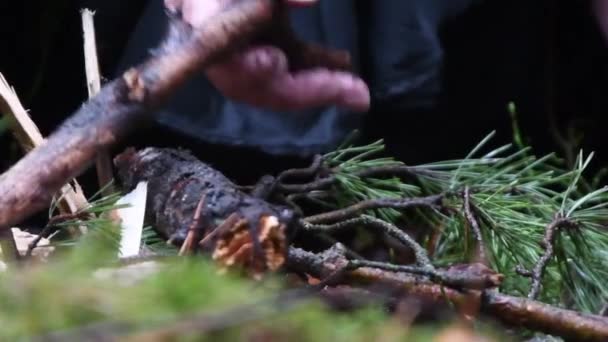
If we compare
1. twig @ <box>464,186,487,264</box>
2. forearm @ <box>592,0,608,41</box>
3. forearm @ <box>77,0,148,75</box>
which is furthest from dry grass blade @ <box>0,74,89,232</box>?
forearm @ <box>592,0,608,41</box>

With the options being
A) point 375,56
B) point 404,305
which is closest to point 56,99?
point 375,56

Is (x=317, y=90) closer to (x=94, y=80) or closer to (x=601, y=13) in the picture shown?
(x=94, y=80)

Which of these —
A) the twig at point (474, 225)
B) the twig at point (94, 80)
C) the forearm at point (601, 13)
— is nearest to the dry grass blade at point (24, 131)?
the twig at point (94, 80)

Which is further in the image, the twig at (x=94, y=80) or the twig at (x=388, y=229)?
the twig at (x=94, y=80)

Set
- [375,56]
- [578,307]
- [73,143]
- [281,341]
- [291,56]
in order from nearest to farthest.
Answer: [281,341] < [73,143] < [291,56] < [578,307] < [375,56]

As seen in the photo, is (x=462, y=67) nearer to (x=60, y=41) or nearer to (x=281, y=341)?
(x=60, y=41)

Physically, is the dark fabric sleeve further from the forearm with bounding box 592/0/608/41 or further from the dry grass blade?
the dry grass blade

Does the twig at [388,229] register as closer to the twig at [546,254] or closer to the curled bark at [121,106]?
the twig at [546,254]

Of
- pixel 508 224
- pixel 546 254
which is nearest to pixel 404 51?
pixel 508 224
